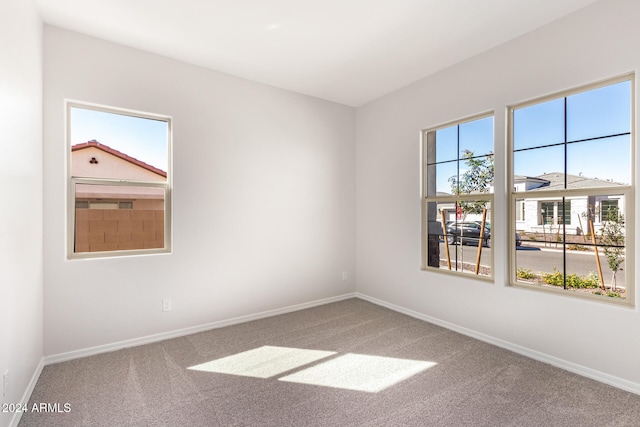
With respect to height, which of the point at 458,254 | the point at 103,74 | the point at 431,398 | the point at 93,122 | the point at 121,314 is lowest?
the point at 431,398

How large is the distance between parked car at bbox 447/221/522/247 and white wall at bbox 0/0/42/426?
3.70m

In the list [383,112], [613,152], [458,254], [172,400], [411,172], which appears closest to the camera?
[172,400]

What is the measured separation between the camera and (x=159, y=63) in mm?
3131

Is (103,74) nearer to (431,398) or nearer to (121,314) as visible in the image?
(121,314)

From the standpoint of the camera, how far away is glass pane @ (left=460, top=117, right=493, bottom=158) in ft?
Answer: 10.4

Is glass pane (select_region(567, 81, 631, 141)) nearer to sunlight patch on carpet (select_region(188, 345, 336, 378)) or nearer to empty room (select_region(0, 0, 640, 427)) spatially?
empty room (select_region(0, 0, 640, 427))

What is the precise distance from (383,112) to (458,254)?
2.09 m

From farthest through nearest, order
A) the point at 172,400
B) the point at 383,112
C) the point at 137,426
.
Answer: the point at 383,112 < the point at 172,400 < the point at 137,426

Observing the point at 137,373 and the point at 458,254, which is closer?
the point at 137,373

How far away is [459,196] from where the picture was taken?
343 cm

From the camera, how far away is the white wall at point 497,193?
232cm

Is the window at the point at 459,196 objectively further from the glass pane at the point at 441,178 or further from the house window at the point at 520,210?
the house window at the point at 520,210

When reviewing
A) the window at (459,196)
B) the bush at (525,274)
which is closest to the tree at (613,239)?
the bush at (525,274)

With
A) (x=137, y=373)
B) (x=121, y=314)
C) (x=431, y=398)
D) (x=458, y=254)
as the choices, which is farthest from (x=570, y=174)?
(x=121, y=314)
